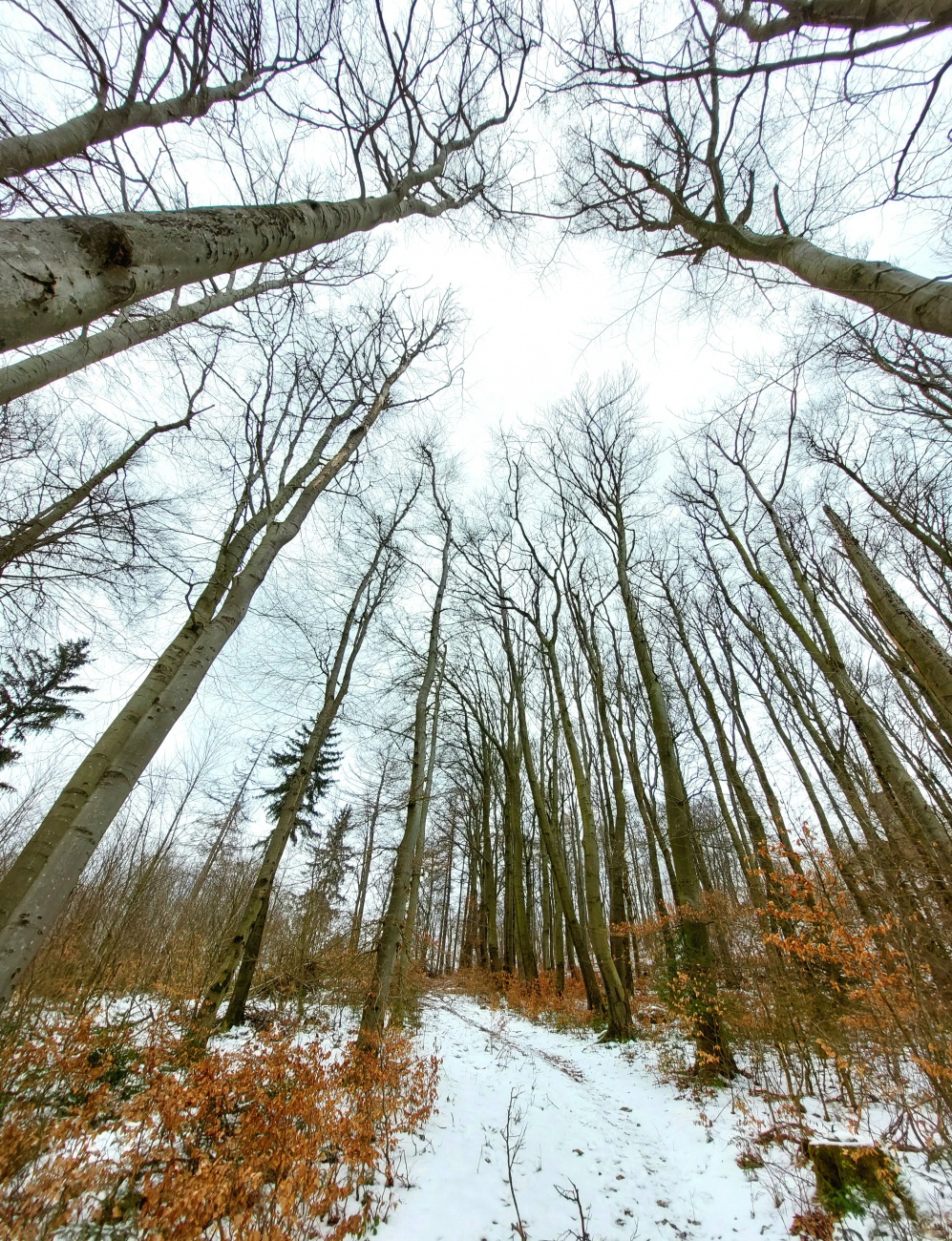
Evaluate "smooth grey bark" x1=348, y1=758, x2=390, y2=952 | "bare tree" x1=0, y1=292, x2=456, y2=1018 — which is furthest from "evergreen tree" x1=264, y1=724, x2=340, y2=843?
"bare tree" x1=0, y1=292, x2=456, y2=1018

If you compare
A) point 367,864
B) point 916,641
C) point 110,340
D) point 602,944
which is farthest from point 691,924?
point 367,864

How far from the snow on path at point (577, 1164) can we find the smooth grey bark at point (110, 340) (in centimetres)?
464

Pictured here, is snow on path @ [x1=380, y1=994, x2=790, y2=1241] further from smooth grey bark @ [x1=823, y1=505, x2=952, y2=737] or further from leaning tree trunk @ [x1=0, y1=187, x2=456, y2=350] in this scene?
leaning tree trunk @ [x1=0, y1=187, x2=456, y2=350]

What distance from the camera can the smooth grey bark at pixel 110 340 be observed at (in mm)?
1842

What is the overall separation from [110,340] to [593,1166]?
750 centimetres

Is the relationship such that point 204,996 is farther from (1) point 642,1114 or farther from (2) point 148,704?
(1) point 642,1114

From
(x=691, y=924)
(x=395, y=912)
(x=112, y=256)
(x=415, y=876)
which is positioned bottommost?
(x=395, y=912)

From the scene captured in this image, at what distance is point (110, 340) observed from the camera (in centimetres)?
358

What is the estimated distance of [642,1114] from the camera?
15.6ft

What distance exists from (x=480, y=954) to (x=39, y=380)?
831 inches

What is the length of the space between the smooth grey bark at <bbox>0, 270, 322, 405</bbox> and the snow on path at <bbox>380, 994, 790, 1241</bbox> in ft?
15.2

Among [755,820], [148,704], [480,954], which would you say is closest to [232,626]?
[148,704]

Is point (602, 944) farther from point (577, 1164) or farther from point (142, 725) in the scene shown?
point (142, 725)

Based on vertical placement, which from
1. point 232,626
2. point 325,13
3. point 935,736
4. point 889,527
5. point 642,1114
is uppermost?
point 889,527
